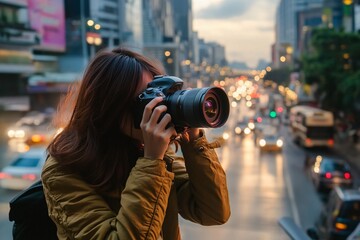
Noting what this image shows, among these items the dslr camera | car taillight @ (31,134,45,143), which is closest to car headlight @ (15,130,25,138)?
car taillight @ (31,134,45,143)

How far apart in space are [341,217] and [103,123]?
224 inches

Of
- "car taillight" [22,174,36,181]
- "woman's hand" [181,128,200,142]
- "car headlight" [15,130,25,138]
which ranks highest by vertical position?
"woman's hand" [181,128,200,142]

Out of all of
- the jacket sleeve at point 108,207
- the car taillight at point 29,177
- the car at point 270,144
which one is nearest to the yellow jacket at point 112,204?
the jacket sleeve at point 108,207

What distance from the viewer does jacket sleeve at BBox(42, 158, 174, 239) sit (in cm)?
114

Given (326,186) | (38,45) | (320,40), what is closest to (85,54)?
(38,45)

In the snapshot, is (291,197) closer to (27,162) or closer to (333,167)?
(333,167)

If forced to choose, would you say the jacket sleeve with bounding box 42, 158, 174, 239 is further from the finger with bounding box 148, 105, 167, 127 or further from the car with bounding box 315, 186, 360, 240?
the car with bounding box 315, 186, 360, 240

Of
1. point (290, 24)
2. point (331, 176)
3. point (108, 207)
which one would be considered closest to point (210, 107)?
point (108, 207)

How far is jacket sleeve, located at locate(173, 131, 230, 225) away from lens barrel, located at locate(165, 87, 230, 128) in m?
0.13

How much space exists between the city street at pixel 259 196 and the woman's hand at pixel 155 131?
35cm

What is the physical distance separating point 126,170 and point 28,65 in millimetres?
35006

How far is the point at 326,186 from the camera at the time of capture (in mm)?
11508

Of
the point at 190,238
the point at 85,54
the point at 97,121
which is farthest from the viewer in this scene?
the point at 85,54

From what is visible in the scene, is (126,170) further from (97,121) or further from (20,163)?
(20,163)
